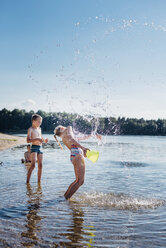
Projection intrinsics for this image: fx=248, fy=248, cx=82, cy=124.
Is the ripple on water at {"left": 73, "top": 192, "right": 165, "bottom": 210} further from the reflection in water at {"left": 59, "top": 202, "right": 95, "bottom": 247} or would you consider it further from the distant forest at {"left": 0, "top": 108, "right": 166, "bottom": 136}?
the distant forest at {"left": 0, "top": 108, "right": 166, "bottom": 136}

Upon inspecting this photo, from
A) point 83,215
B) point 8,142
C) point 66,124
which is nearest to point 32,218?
point 83,215

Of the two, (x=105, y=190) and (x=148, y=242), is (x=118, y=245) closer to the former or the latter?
(x=148, y=242)

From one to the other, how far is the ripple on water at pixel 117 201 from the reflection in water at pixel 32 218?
1.15 m

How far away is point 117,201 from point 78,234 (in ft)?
8.41

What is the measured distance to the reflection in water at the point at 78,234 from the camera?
4289 millimetres

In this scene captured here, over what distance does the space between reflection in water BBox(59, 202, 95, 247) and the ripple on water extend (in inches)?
46.5

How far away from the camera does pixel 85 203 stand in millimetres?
6711

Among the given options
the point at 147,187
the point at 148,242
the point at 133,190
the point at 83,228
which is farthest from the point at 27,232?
the point at 147,187

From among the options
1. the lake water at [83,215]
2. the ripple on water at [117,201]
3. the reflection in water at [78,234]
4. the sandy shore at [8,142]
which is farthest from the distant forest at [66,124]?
the reflection in water at [78,234]

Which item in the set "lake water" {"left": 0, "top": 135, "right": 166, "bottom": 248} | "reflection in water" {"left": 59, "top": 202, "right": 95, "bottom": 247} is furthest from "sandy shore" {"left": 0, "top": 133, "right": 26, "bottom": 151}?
"reflection in water" {"left": 59, "top": 202, "right": 95, "bottom": 247}

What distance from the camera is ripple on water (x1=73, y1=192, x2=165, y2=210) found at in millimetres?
6582

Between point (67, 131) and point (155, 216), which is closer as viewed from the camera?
point (155, 216)

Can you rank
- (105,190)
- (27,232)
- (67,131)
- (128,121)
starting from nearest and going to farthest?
1. (27,232)
2. (67,131)
3. (105,190)
4. (128,121)

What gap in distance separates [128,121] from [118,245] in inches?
5129
